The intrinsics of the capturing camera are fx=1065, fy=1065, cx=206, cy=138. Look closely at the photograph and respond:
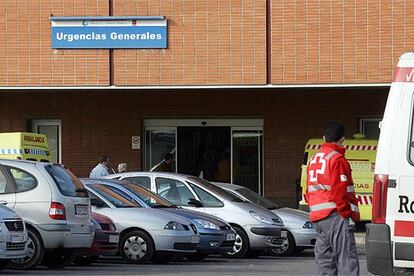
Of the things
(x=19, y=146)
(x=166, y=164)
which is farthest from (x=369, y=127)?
(x=19, y=146)

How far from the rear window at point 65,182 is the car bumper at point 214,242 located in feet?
8.72

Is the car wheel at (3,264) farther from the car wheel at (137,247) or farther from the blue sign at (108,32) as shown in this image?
the blue sign at (108,32)

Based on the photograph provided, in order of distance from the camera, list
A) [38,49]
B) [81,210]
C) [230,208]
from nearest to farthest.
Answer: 1. [81,210]
2. [230,208]
3. [38,49]

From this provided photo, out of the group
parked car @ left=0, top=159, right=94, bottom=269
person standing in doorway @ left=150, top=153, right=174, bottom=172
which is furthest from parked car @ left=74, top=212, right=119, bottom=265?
person standing in doorway @ left=150, top=153, right=174, bottom=172

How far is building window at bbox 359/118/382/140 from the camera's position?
92.0 feet

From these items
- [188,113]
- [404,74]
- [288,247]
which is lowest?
[288,247]

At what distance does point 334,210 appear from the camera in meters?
10.1

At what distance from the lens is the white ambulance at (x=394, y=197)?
9805 mm

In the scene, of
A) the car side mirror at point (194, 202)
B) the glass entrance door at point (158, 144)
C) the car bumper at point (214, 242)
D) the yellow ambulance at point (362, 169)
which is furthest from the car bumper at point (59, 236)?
the glass entrance door at point (158, 144)

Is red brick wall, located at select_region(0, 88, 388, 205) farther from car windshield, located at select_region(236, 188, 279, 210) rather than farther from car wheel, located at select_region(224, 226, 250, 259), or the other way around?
car wheel, located at select_region(224, 226, 250, 259)

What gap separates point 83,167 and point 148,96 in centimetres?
264

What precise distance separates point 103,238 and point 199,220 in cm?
197

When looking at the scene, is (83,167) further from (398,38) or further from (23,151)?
(398,38)

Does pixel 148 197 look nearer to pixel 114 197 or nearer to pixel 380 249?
pixel 114 197
